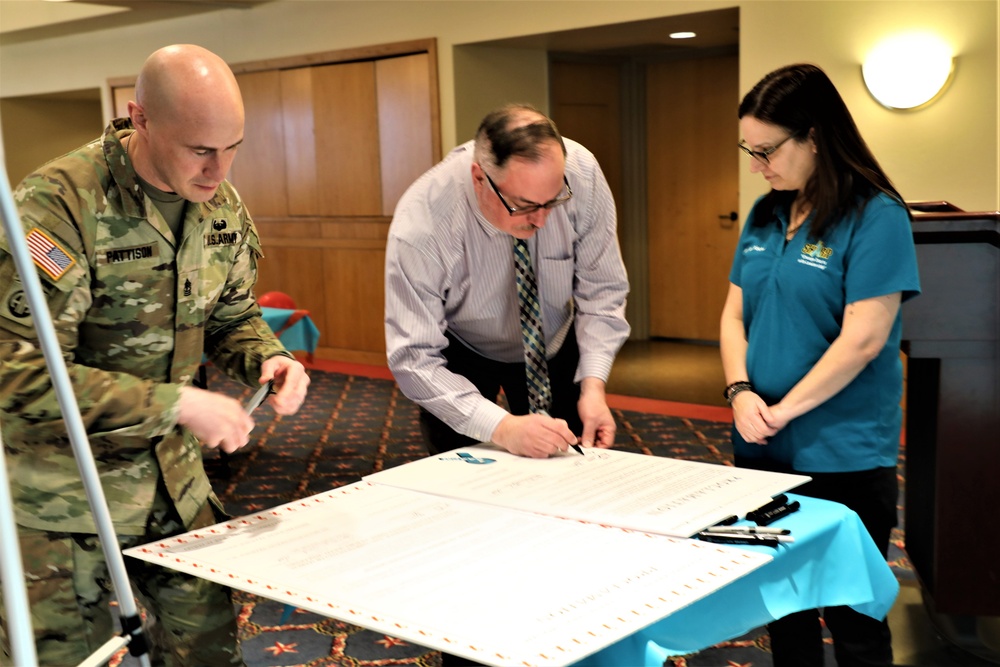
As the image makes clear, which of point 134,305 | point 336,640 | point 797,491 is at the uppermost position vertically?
point 134,305

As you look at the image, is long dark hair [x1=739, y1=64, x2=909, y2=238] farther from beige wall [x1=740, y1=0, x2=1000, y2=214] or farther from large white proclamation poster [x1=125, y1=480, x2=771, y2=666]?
beige wall [x1=740, y1=0, x2=1000, y2=214]

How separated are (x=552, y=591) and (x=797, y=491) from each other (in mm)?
1129

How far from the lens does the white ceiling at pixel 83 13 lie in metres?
8.65

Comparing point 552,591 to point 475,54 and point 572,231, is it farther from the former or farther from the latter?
point 475,54

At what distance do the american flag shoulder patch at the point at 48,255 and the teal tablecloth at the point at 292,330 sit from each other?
413cm

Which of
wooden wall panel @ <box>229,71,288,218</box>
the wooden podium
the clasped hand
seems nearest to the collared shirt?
the clasped hand

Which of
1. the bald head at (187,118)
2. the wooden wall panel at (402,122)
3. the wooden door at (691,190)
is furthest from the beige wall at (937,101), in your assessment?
the bald head at (187,118)

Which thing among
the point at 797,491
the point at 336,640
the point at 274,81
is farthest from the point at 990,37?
the point at 274,81

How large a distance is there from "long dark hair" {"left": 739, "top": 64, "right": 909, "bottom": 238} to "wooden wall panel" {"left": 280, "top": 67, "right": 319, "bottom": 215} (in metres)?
7.03

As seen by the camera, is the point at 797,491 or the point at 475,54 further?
the point at 475,54

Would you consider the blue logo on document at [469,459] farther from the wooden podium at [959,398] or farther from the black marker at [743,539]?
the wooden podium at [959,398]

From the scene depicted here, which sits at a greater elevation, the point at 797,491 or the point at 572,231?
the point at 572,231

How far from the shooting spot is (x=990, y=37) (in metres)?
5.29

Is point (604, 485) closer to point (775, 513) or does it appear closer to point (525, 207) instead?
point (775, 513)
